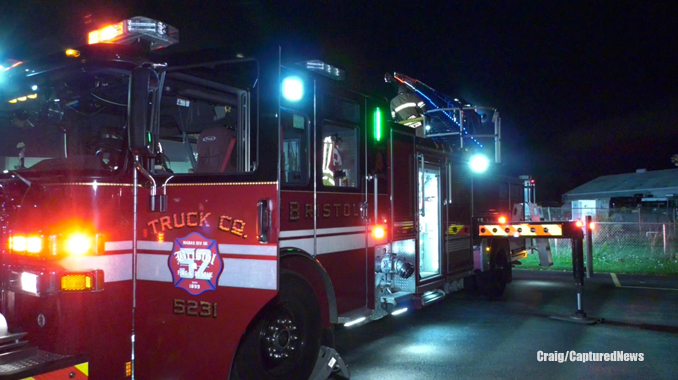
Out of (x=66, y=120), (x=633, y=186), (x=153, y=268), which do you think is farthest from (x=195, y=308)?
(x=633, y=186)

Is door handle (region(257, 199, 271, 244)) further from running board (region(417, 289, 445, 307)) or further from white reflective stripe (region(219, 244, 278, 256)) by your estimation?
running board (region(417, 289, 445, 307))

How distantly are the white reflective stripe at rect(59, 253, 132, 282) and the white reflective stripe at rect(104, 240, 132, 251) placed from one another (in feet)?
0.16

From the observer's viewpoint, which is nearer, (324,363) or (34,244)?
(34,244)

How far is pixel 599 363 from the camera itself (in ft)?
20.1

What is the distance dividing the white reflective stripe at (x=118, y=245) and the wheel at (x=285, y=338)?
41.9 inches

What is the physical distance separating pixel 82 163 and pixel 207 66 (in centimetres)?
111

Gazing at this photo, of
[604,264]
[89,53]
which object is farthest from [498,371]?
[604,264]

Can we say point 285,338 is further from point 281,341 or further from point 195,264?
point 195,264

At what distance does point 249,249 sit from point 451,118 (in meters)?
6.00

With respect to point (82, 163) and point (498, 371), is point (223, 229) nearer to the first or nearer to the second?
point (82, 163)

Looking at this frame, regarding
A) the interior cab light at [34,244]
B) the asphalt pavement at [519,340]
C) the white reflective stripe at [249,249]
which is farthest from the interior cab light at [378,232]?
the interior cab light at [34,244]

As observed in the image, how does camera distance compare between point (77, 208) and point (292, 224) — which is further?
point (292, 224)

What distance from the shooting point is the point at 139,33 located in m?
4.17

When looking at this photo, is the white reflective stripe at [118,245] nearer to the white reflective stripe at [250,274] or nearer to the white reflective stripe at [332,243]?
the white reflective stripe at [250,274]
